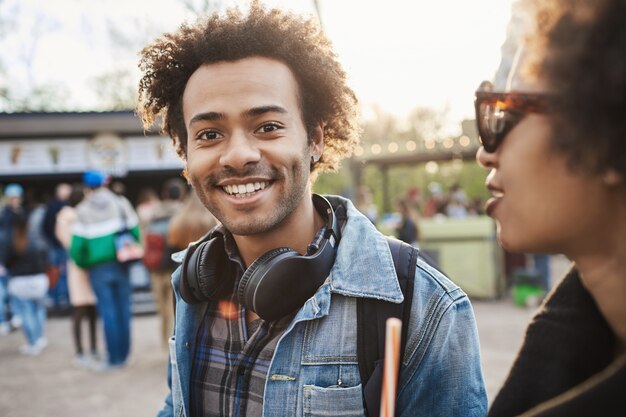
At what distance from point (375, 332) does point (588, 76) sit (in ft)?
3.10

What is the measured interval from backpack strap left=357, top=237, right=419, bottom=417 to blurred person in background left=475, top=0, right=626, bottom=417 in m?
0.36

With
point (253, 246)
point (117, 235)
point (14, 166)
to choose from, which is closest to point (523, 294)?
point (117, 235)

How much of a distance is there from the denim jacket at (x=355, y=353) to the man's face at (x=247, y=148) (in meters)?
0.32

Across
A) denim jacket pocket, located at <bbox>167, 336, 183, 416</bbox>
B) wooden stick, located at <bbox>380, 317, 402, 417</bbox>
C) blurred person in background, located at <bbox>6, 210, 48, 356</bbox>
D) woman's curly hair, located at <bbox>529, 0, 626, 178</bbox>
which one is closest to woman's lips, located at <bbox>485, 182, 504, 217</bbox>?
woman's curly hair, located at <bbox>529, 0, 626, 178</bbox>

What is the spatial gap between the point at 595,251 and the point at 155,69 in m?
1.87

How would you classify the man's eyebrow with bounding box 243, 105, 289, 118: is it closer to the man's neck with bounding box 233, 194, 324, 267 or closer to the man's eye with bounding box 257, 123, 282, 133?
the man's eye with bounding box 257, 123, 282, 133

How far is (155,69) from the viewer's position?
7.48 feet

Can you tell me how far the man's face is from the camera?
179 cm

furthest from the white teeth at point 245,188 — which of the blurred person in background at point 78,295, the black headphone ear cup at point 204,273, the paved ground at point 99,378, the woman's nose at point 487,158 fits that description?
the blurred person in background at point 78,295

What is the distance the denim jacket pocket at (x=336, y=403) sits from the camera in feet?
5.06

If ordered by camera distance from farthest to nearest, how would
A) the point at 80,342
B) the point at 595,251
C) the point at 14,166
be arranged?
the point at 14,166 < the point at 80,342 < the point at 595,251

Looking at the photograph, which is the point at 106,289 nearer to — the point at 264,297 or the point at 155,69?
the point at 155,69

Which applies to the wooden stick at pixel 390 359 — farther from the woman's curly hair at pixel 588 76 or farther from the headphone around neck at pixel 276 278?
the headphone around neck at pixel 276 278

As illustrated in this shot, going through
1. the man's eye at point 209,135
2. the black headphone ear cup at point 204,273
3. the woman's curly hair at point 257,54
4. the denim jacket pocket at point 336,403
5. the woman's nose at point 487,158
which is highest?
the woman's curly hair at point 257,54
